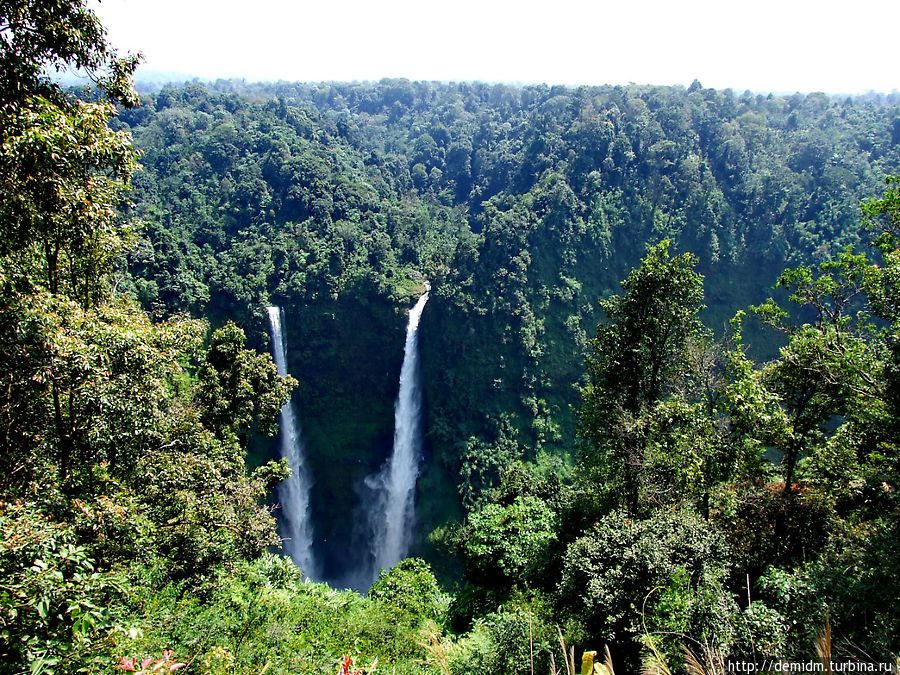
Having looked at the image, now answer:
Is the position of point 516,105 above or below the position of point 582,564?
above

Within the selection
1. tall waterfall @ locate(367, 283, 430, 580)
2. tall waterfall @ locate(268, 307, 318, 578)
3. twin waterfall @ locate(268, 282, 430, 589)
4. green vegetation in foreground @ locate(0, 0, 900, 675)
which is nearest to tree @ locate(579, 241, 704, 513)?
green vegetation in foreground @ locate(0, 0, 900, 675)

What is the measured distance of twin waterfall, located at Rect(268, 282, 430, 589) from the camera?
31.8m

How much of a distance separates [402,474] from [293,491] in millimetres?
7320

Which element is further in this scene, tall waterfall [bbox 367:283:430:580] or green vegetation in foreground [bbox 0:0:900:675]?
tall waterfall [bbox 367:283:430:580]

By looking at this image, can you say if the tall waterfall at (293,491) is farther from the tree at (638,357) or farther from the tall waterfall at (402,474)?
the tree at (638,357)

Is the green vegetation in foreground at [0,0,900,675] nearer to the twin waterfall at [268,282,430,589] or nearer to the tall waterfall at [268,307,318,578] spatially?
the twin waterfall at [268,282,430,589]

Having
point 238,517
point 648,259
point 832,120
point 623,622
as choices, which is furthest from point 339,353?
point 832,120

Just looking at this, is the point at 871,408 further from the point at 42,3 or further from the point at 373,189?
the point at 373,189

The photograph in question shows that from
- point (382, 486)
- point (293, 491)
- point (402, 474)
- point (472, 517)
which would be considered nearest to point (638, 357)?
point (472, 517)

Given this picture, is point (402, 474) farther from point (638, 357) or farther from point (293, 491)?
point (638, 357)

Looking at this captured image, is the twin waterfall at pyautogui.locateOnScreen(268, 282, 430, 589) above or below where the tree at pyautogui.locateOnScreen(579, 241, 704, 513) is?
below

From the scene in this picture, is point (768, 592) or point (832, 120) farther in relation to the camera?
point (832, 120)

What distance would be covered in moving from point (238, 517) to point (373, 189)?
4246 centimetres

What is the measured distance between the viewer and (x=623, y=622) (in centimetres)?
820
